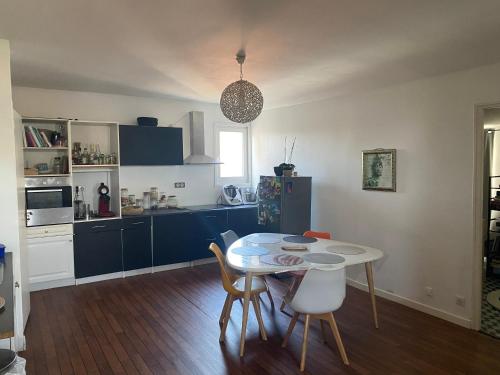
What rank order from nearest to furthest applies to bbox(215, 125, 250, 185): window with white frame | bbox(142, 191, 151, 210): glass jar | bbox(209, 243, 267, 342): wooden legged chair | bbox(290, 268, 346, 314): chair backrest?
1. bbox(290, 268, 346, 314): chair backrest
2. bbox(209, 243, 267, 342): wooden legged chair
3. bbox(142, 191, 151, 210): glass jar
4. bbox(215, 125, 250, 185): window with white frame

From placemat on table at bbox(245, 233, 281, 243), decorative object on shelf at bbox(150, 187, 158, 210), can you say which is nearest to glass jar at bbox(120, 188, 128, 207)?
decorative object on shelf at bbox(150, 187, 158, 210)

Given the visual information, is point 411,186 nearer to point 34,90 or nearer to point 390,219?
point 390,219

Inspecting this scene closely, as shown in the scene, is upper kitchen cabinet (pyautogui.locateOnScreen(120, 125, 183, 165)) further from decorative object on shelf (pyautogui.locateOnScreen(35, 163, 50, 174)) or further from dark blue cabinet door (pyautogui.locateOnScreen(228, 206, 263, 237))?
dark blue cabinet door (pyautogui.locateOnScreen(228, 206, 263, 237))

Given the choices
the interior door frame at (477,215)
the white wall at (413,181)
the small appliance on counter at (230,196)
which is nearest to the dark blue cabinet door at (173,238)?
the small appliance on counter at (230,196)

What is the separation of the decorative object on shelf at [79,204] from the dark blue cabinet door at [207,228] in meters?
1.53

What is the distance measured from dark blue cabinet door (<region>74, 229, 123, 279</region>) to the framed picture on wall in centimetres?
329

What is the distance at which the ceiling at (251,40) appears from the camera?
216 cm

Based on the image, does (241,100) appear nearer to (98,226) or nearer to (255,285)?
(255,285)

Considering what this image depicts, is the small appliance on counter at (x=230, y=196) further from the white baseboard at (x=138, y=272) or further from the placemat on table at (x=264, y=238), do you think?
the placemat on table at (x=264, y=238)

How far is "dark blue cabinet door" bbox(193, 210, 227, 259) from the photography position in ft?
17.6

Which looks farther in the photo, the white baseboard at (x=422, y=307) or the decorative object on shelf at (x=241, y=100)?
the white baseboard at (x=422, y=307)

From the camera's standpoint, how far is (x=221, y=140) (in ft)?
20.4

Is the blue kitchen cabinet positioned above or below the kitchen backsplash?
below

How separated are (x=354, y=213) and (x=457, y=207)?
50.3 inches
